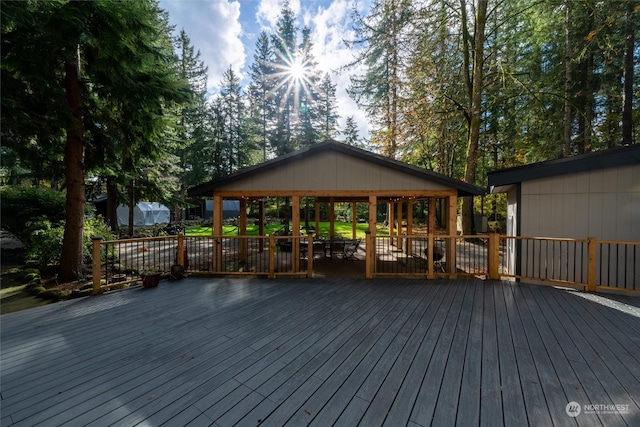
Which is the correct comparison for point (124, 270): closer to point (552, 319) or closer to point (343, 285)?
point (343, 285)

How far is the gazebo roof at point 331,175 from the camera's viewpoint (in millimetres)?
6777

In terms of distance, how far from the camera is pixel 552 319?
380 centimetres

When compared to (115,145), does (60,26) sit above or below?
above

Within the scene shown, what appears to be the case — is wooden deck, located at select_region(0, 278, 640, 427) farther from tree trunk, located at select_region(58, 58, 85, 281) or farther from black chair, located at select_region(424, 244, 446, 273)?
black chair, located at select_region(424, 244, 446, 273)

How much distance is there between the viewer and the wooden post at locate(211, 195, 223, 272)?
6.82 metres

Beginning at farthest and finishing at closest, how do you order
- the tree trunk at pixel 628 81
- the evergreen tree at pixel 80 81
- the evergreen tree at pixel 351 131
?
the evergreen tree at pixel 351 131 < the tree trunk at pixel 628 81 < the evergreen tree at pixel 80 81

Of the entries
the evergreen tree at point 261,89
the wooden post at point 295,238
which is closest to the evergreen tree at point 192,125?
the evergreen tree at point 261,89

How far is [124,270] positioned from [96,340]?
4.22m

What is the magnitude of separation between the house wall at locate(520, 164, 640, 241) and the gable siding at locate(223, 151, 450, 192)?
2.00 meters

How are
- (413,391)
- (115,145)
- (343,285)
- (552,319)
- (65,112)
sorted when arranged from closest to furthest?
1. (413,391)
2. (552,319)
3. (65,112)
4. (343,285)
5. (115,145)

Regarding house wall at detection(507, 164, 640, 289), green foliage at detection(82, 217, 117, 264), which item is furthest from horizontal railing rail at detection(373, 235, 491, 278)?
green foliage at detection(82, 217, 117, 264)

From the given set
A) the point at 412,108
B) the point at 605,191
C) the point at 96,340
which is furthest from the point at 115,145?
the point at 412,108

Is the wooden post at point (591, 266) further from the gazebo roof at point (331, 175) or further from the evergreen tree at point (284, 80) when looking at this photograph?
the evergreen tree at point (284, 80)

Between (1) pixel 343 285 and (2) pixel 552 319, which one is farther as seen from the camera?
(1) pixel 343 285
